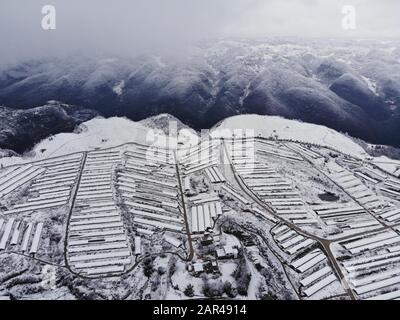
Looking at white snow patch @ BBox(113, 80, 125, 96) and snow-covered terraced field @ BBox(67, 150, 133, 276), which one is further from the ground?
white snow patch @ BBox(113, 80, 125, 96)

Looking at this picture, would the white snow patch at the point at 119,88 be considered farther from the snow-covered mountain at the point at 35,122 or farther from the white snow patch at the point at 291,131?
the white snow patch at the point at 291,131

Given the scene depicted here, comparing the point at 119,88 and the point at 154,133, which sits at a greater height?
the point at 119,88

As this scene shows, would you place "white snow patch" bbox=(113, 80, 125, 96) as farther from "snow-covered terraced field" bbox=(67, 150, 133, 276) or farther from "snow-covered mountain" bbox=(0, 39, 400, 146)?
"snow-covered terraced field" bbox=(67, 150, 133, 276)

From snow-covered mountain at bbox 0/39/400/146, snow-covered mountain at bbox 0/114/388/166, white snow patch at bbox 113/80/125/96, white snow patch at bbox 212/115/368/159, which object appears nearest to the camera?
snow-covered mountain at bbox 0/114/388/166

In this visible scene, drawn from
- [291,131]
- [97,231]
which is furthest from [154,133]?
[97,231]

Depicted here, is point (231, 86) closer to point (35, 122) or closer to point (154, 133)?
point (154, 133)

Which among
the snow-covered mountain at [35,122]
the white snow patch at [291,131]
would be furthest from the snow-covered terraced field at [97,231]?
the white snow patch at [291,131]

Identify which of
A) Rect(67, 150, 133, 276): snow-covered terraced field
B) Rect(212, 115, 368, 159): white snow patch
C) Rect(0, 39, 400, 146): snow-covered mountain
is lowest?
Rect(67, 150, 133, 276): snow-covered terraced field

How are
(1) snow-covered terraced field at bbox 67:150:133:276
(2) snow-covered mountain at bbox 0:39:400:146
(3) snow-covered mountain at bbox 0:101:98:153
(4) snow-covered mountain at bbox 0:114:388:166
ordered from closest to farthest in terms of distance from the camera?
(1) snow-covered terraced field at bbox 67:150:133:276 → (4) snow-covered mountain at bbox 0:114:388:166 → (3) snow-covered mountain at bbox 0:101:98:153 → (2) snow-covered mountain at bbox 0:39:400:146

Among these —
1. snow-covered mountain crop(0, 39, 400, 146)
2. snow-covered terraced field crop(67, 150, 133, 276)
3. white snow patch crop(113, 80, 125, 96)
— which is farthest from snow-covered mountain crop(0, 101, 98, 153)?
snow-covered terraced field crop(67, 150, 133, 276)
